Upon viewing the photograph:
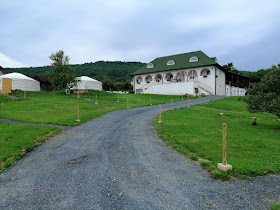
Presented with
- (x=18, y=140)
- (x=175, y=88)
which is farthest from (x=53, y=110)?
(x=175, y=88)

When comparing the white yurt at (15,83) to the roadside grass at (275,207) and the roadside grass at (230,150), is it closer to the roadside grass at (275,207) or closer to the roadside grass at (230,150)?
the roadside grass at (230,150)

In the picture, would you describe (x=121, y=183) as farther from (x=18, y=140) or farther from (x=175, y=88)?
(x=175, y=88)

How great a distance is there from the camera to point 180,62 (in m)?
48.4

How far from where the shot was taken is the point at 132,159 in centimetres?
673

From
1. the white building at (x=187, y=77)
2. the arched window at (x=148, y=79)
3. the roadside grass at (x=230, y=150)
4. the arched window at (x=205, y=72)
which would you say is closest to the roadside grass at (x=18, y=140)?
the roadside grass at (x=230, y=150)

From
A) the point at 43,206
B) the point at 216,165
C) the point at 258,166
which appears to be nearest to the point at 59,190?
the point at 43,206

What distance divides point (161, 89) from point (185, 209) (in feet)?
133

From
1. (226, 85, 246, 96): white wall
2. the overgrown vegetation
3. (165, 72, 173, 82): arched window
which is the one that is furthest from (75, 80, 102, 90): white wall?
the overgrown vegetation

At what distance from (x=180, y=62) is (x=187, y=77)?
187 inches

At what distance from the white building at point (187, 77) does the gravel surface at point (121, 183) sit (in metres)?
35.0

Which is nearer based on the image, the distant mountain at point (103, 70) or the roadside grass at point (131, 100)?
the roadside grass at point (131, 100)

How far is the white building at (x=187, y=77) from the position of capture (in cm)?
4153

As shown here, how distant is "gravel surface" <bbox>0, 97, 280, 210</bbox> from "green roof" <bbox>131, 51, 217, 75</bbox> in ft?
130

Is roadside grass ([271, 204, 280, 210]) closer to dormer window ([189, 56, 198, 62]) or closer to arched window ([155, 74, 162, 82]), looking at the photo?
dormer window ([189, 56, 198, 62])
